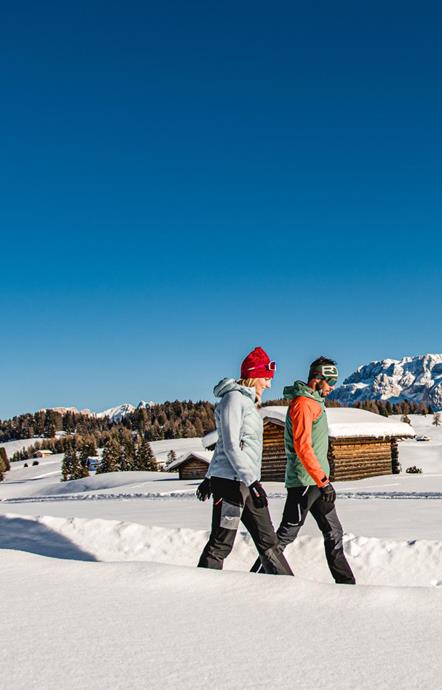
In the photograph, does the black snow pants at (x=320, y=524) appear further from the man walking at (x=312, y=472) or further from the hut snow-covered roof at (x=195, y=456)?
the hut snow-covered roof at (x=195, y=456)

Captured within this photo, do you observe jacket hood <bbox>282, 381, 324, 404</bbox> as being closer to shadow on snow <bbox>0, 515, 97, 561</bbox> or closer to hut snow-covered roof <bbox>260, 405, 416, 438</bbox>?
shadow on snow <bbox>0, 515, 97, 561</bbox>

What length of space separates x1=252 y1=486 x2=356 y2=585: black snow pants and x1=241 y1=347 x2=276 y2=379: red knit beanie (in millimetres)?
983

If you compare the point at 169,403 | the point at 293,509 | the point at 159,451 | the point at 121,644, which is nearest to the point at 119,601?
the point at 121,644

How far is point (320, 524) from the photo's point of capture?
17.6ft

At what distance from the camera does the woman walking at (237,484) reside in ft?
16.1

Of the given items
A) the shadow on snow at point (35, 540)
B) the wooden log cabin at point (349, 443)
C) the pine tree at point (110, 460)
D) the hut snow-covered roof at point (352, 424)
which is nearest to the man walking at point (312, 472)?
the shadow on snow at point (35, 540)

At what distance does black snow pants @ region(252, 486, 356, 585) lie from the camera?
5.19 metres

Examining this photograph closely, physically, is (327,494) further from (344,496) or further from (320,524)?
(344,496)

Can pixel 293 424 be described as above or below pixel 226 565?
above

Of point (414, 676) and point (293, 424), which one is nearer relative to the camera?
point (414, 676)

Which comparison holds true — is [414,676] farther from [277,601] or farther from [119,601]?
[119,601]

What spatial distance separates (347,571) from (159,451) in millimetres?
100139

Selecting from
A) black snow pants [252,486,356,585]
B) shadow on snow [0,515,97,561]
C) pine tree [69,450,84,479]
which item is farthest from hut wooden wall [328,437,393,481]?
pine tree [69,450,84,479]

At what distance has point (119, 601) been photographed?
3578 millimetres
